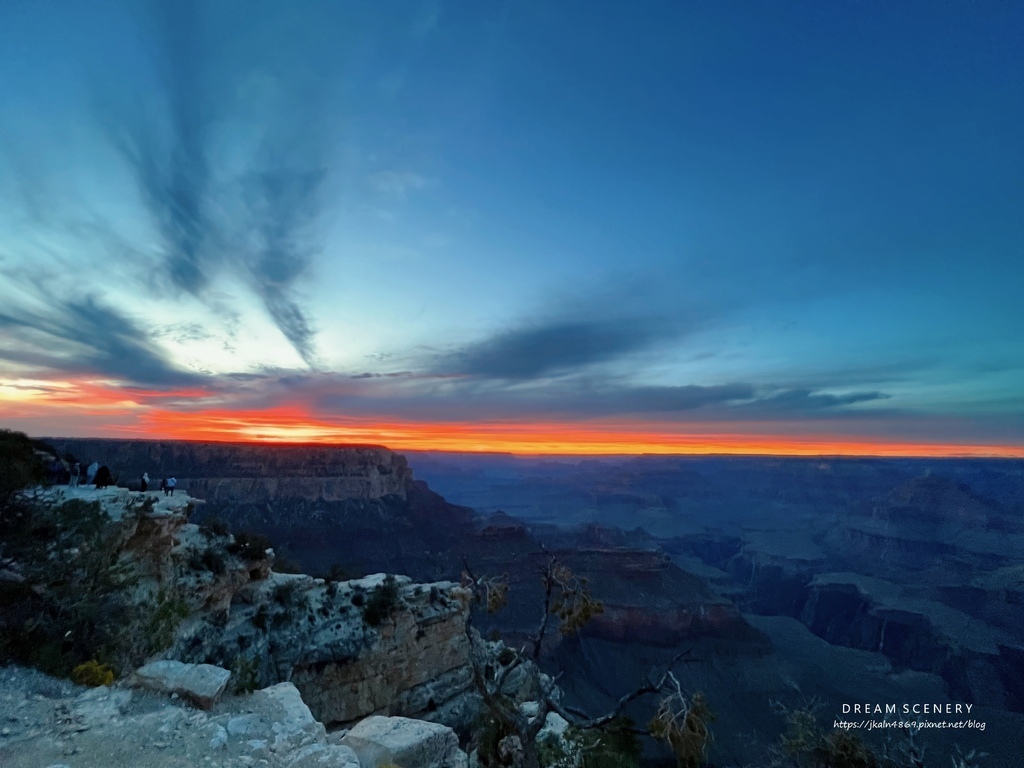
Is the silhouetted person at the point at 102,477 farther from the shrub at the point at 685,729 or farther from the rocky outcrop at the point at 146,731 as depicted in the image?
the shrub at the point at 685,729

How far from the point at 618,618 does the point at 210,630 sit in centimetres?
4732

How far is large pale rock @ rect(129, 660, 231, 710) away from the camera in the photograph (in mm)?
6188

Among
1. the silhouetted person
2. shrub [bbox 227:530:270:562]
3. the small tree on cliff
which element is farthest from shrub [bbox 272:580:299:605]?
the small tree on cliff

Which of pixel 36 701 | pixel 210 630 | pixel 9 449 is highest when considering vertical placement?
pixel 9 449

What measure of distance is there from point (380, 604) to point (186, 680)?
13456 mm

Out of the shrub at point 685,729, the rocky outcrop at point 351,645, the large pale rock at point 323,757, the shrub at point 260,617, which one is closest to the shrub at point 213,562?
the rocky outcrop at point 351,645

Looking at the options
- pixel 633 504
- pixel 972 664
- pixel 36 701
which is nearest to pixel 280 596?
pixel 36 701

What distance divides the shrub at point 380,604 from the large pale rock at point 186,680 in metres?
12.8

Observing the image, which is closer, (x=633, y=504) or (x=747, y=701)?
(x=747, y=701)

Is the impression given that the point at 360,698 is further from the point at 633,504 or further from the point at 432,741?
the point at 633,504

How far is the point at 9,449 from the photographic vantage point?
11.0 metres

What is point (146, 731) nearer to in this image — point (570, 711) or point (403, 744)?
point (403, 744)

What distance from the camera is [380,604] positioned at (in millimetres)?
18984

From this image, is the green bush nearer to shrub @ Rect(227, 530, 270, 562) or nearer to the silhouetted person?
the silhouetted person
